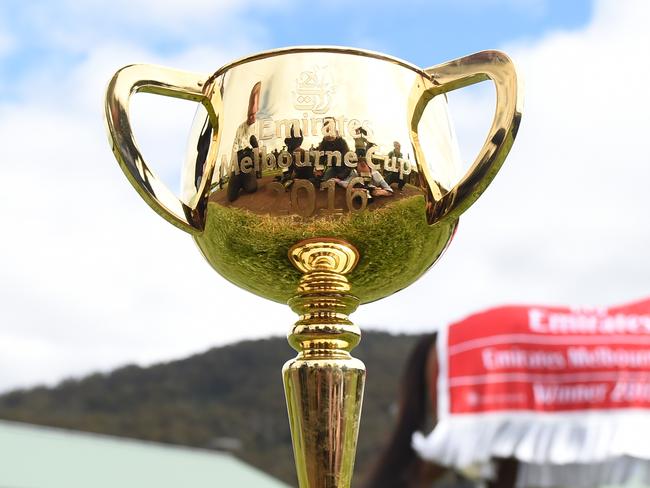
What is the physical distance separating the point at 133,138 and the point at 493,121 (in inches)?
9.8

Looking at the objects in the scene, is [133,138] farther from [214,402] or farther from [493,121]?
[214,402]

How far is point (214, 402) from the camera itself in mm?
11859

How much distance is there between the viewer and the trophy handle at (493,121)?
639mm

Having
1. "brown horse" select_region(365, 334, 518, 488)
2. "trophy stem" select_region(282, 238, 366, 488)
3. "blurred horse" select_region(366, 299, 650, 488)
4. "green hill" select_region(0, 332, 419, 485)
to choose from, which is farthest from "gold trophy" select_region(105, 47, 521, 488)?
"green hill" select_region(0, 332, 419, 485)

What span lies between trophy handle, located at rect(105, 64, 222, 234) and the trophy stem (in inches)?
3.2

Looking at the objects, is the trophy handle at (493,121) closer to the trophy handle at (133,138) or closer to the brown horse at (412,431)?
the trophy handle at (133,138)

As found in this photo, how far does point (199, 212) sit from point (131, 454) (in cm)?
590

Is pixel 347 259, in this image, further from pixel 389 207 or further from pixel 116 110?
pixel 116 110

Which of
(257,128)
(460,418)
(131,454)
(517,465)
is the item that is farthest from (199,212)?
(131,454)

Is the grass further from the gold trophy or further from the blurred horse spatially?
the blurred horse

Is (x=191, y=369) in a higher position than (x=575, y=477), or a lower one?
higher

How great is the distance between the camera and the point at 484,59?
66 centimetres

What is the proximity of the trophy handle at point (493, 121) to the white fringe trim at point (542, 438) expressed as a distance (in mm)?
2887

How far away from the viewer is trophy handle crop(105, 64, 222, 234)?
66 centimetres
